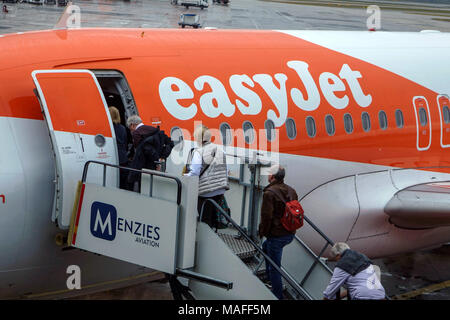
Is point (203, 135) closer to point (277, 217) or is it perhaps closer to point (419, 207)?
point (277, 217)

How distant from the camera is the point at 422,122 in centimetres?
1373

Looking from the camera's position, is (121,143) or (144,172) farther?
(121,143)

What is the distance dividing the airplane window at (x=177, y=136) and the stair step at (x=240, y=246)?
142 centimetres

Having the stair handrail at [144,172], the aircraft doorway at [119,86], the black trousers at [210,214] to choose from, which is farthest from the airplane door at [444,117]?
the stair handrail at [144,172]

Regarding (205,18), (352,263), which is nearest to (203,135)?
(352,263)

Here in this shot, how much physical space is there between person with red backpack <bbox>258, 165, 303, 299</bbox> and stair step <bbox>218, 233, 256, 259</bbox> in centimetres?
33

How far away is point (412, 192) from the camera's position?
12.6m

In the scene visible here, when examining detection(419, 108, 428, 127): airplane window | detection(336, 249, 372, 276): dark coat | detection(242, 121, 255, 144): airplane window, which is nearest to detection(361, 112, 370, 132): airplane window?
detection(419, 108, 428, 127): airplane window

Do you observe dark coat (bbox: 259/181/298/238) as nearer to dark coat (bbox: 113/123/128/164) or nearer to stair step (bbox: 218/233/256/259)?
stair step (bbox: 218/233/256/259)

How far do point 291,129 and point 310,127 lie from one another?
0.48 meters

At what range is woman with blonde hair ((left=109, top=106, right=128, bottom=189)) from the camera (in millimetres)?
8922

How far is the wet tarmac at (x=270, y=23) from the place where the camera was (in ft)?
47.6

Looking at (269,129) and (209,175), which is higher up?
(269,129)
